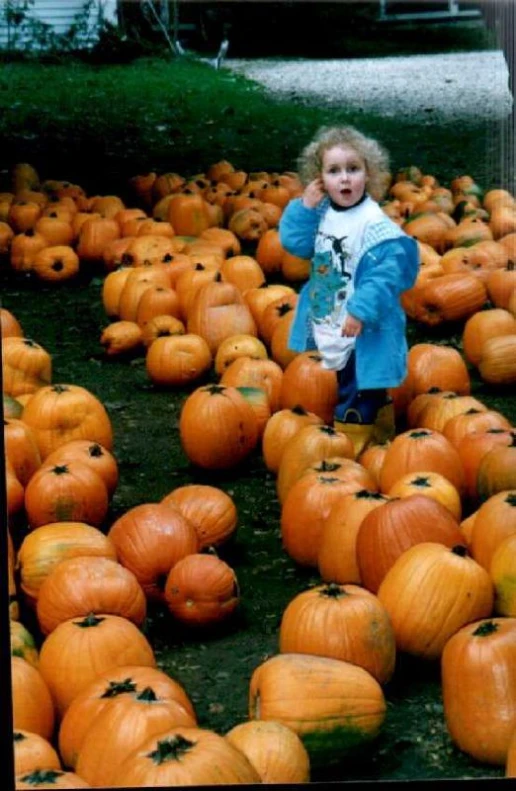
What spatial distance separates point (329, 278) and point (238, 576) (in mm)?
1376

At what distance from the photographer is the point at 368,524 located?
3.97m

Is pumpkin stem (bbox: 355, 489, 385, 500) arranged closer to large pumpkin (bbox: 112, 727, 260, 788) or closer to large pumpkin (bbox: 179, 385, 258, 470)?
large pumpkin (bbox: 179, 385, 258, 470)

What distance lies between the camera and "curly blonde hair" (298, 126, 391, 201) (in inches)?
197

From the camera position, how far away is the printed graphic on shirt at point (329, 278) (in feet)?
17.0

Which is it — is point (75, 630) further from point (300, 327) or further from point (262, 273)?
point (262, 273)

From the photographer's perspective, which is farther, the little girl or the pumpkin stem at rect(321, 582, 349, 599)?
the little girl

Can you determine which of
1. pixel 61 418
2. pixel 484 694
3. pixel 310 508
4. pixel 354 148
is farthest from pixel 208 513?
pixel 354 148

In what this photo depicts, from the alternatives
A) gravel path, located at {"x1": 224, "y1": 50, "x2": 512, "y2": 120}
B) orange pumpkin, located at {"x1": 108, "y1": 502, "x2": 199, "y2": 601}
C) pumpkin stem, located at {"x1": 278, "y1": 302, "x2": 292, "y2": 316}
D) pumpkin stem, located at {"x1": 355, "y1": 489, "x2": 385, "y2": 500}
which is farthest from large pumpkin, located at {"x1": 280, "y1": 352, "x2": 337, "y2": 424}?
orange pumpkin, located at {"x1": 108, "y1": 502, "x2": 199, "y2": 601}

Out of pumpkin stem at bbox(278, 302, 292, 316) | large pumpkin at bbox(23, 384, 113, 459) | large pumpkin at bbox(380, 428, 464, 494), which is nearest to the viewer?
large pumpkin at bbox(380, 428, 464, 494)

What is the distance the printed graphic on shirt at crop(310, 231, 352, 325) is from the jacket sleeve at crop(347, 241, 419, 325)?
106mm

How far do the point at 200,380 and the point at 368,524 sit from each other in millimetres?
2154

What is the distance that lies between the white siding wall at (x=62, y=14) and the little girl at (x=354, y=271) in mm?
1273

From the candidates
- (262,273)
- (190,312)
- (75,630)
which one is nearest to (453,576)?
(75,630)

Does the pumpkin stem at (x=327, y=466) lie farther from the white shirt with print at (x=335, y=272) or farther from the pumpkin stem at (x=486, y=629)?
the pumpkin stem at (x=486, y=629)
